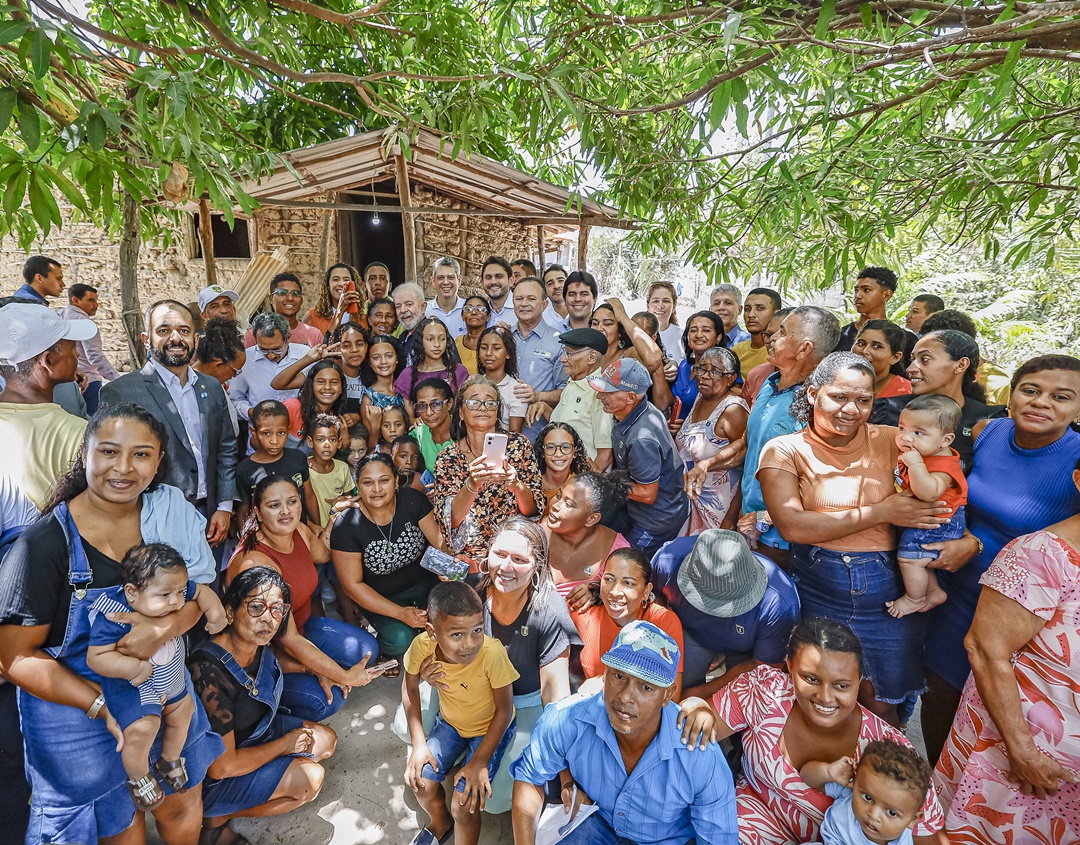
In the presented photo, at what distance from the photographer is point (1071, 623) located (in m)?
1.84

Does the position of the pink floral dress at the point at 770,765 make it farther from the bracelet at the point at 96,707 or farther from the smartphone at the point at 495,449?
the bracelet at the point at 96,707

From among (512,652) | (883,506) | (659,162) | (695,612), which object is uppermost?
(659,162)

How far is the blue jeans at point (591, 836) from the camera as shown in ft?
7.27

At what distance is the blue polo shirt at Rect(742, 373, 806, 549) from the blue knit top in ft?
2.36

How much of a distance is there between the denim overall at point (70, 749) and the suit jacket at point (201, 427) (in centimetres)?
103

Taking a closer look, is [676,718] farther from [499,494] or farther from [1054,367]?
[1054,367]

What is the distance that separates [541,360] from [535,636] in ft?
7.22

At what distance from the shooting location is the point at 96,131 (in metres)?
1.72

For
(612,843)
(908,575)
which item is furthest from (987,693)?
(612,843)

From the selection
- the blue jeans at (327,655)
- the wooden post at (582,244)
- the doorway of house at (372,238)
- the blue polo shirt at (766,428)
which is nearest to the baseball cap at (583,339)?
the blue polo shirt at (766,428)

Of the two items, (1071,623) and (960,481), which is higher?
(960,481)

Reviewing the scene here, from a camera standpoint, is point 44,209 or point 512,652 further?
point 512,652

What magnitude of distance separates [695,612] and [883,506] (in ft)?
3.01

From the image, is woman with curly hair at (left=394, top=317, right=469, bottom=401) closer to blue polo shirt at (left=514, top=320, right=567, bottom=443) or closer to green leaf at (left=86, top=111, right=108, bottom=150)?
blue polo shirt at (left=514, top=320, right=567, bottom=443)
